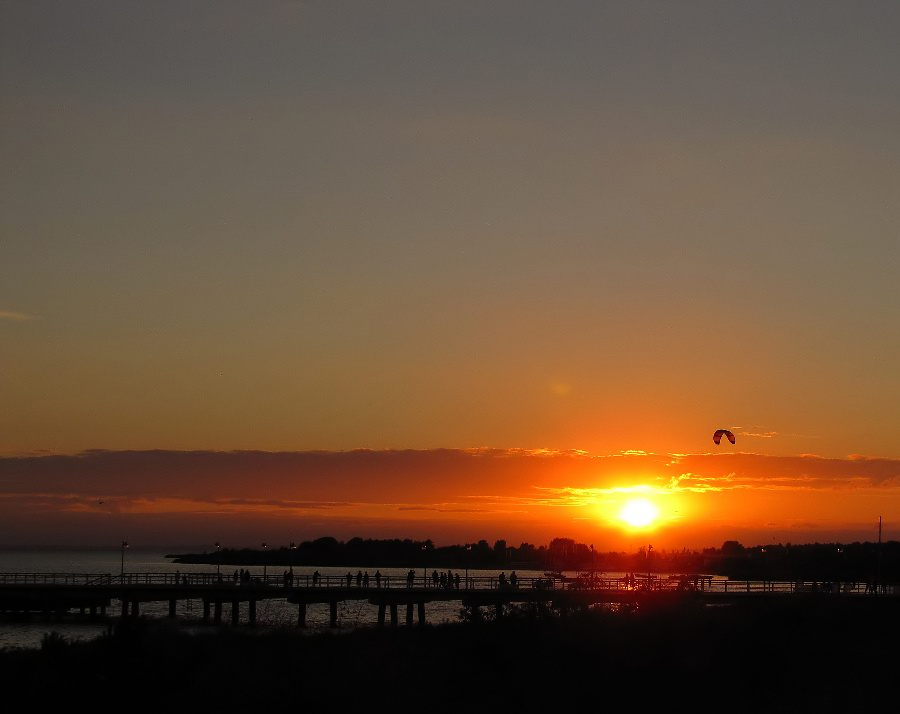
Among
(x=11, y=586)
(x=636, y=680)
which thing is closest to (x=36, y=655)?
(x=636, y=680)

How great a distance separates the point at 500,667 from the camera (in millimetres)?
51281

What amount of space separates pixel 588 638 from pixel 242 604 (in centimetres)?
5790

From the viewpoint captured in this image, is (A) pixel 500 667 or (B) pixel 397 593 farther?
(B) pixel 397 593

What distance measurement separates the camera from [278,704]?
43.3 m

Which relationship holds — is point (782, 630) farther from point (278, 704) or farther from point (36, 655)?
point (36, 655)

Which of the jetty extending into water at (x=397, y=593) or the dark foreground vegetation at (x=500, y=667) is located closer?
the dark foreground vegetation at (x=500, y=667)

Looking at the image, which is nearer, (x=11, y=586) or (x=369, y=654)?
(x=369, y=654)

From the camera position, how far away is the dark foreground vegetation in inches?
1612

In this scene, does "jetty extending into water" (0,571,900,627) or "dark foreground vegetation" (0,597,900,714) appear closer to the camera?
"dark foreground vegetation" (0,597,900,714)

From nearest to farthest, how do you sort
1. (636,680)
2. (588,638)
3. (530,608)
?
(636,680) → (588,638) → (530,608)

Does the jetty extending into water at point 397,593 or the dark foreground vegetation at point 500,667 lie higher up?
the jetty extending into water at point 397,593

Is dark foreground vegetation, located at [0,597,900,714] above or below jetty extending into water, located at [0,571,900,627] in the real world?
below

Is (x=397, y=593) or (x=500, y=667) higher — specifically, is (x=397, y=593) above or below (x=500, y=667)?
above

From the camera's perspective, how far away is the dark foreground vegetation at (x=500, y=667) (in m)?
40.9
